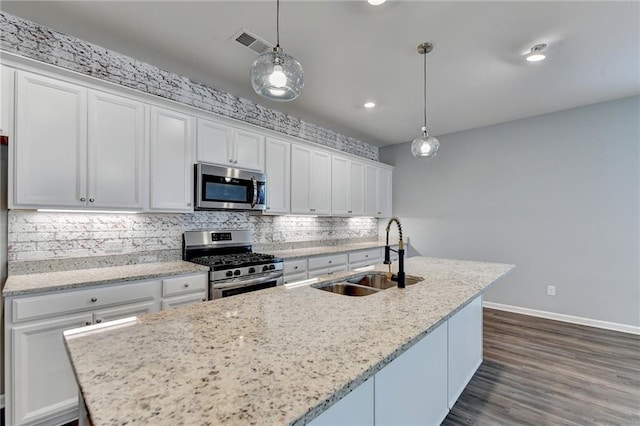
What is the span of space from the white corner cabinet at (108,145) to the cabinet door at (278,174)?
1 centimetres

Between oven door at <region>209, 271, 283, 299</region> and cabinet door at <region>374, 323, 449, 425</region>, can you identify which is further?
oven door at <region>209, 271, 283, 299</region>

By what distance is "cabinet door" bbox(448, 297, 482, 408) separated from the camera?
2.03 metres

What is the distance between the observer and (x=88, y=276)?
2.17 meters

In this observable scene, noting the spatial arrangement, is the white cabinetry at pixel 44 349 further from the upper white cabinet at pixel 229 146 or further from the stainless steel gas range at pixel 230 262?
the upper white cabinet at pixel 229 146

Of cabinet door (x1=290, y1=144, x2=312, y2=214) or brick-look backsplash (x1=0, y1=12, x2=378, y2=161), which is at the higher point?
brick-look backsplash (x1=0, y1=12, x2=378, y2=161)

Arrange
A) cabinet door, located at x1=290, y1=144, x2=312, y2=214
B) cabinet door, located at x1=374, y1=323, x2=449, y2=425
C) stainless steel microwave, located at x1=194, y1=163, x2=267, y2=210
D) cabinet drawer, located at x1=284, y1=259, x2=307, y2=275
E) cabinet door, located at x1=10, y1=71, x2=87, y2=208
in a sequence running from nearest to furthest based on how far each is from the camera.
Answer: cabinet door, located at x1=374, y1=323, x2=449, y2=425 < cabinet door, located at x1=10, y1=71, x2=87, y2=208 < stainless steel microwave, located at x1=194, y1=163, x2=267, y2=210 < cabinet drawer, located at x1=284, y1=259, x2=307, y2=275 < cabinet door, located at x1=290, y1=144, x2=312, y2=214

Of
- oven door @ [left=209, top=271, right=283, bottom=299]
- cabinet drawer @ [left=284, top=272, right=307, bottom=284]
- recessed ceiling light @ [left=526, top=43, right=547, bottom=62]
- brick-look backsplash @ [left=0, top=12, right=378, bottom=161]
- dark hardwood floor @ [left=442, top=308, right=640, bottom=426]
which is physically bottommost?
dark hardwood floor @ [left=442, top=308, right=640, bottom=426]

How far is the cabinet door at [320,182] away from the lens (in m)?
4.21

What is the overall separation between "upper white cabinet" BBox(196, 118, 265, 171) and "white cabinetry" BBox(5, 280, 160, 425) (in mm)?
1514

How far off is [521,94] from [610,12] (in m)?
1.43

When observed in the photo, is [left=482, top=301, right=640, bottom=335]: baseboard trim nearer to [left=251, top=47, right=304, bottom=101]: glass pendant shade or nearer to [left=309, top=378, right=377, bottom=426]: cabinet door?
[left=309, top=378, right=377, bottom=426]: cabinet door

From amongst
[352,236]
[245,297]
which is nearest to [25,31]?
[245,297]

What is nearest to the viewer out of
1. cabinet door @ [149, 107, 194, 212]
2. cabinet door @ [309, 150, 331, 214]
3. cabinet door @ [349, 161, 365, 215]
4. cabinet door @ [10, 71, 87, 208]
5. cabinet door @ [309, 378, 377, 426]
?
cabinet door @ [309, 378, 377, 426]

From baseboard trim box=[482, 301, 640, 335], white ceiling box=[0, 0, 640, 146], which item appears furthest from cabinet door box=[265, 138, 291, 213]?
baseboard trim box=[482, 301, 640, 335]
